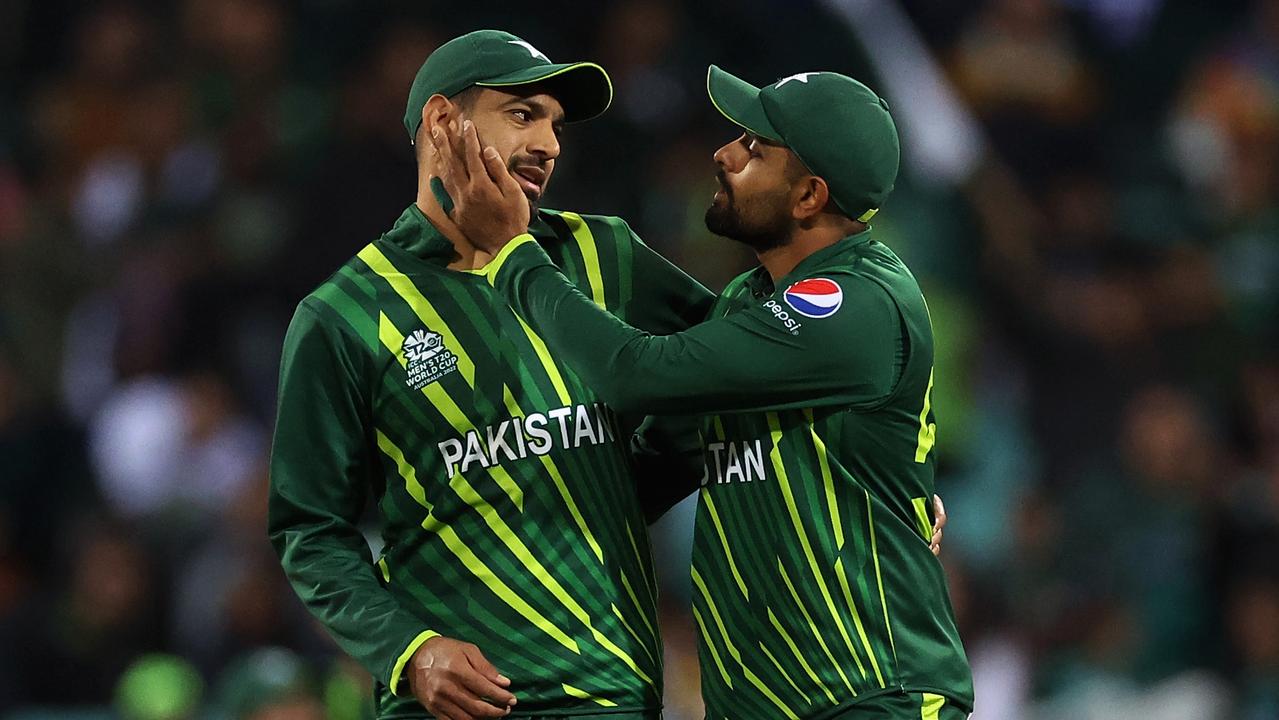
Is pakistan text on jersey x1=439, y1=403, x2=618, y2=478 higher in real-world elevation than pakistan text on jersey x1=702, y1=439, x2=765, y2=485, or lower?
higher

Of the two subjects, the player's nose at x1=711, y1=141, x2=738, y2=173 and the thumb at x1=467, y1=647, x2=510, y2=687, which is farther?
the player's nose at x1=711, y1=141, x2=738, y2=173

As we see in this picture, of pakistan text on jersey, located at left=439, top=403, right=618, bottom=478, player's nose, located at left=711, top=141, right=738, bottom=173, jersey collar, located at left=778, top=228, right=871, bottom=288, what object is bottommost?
pakistan text on jersey, located at left=439, top=403, right=618, bottom=478

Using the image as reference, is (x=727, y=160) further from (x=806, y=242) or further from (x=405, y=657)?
(x=405, y=657)

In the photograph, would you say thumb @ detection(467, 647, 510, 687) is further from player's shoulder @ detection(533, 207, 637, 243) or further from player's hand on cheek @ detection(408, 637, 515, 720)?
player's shoulder @ detection(533, 207, 637, 243)

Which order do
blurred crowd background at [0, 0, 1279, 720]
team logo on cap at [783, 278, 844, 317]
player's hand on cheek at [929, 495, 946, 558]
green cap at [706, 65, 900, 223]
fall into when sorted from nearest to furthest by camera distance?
team logo on cap at [783, 278, 844, 317] < green cap at [706, 65, 900, 223] < player's hand on cheek at [929, 495, 946, 558] < blurred crowd background at [0, 0, 1279, 720]

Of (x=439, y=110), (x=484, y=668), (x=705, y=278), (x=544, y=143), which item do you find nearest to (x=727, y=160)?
(x=544, y=143)

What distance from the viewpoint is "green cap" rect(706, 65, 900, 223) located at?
3.62 meters

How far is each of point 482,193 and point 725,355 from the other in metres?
0.54

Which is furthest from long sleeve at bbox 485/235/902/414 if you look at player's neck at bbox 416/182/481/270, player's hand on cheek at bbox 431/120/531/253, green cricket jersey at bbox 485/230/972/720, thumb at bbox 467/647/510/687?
thumb at bbox 467/647/510/687

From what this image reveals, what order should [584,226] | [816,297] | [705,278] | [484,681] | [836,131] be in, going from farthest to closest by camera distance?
[705,278] < [584,226] < [836,131] < [816,297] < [484,681]

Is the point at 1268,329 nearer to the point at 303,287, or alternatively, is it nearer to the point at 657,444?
the point at 303,287

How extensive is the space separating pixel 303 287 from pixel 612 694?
4.93m

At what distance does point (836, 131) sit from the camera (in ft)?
11.9

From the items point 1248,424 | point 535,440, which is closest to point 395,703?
point 535,440
